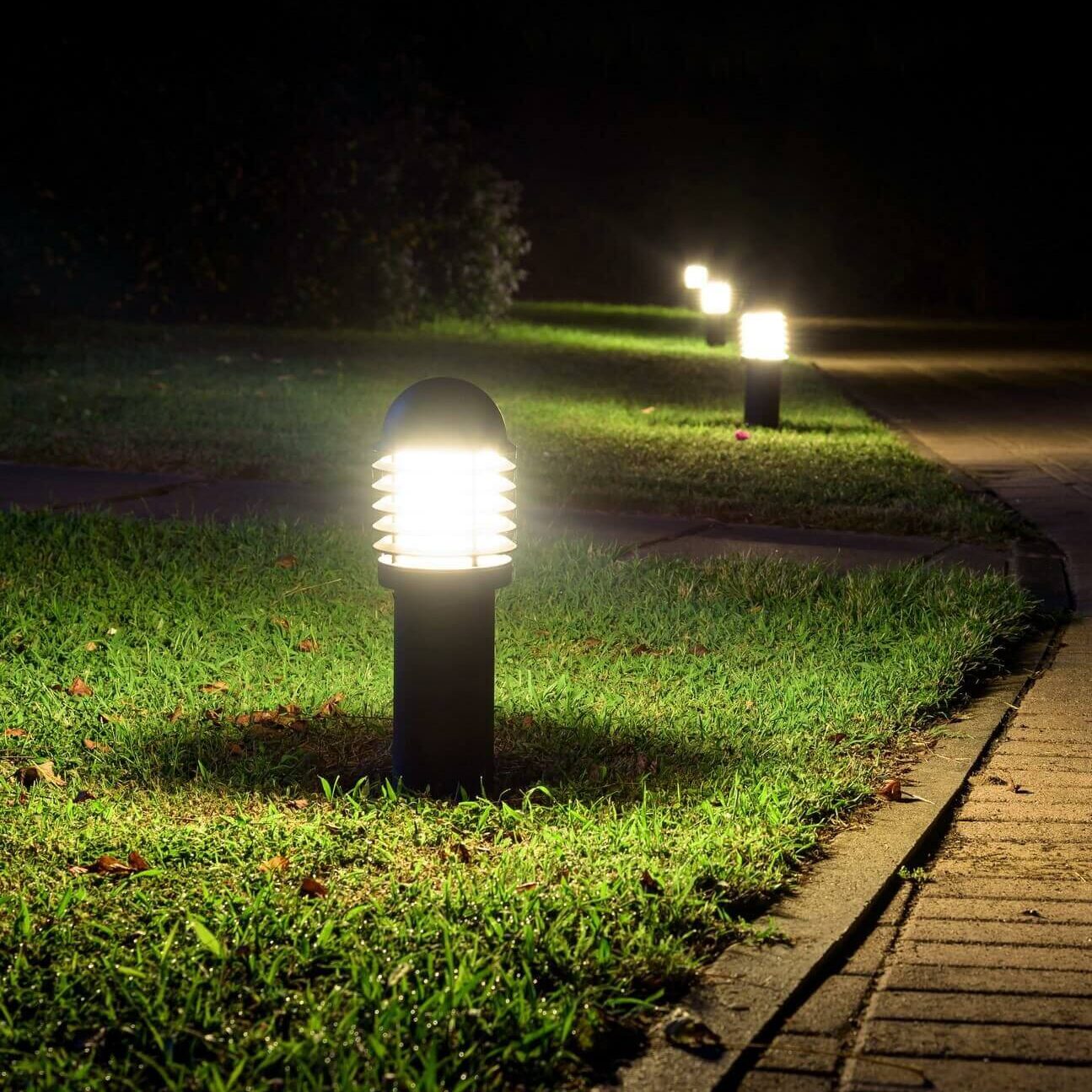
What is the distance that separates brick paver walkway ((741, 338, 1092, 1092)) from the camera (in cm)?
306

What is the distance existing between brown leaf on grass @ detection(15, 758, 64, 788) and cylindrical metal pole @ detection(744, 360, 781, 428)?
10.3 metres

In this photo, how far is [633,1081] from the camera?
9.68 ft

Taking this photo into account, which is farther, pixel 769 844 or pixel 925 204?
pixel 925 204

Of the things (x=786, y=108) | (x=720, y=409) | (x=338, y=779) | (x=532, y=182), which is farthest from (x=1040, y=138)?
(x=338, y=779)

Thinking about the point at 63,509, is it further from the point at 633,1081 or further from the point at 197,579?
the point at 633,1081

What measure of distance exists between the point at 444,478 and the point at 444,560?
0.21 meters

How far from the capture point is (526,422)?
1427 cm

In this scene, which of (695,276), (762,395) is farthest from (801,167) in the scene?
(762,395)

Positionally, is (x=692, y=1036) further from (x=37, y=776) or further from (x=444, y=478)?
(x=37, y=776)

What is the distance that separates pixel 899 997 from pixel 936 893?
63cm

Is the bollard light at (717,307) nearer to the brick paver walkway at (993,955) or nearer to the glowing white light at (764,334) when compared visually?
the glowing white light at (764,334)

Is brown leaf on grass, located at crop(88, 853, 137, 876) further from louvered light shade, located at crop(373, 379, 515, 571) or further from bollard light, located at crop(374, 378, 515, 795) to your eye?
louvered light shade, located at crop(373, 379, 515, 571)

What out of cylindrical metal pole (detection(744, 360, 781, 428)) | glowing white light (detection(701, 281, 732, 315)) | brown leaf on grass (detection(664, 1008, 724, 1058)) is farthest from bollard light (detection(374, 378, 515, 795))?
glowing white light (detection(701, 281, 732, 315))

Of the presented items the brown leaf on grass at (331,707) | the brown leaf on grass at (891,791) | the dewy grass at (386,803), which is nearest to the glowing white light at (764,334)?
the dewy grass at (386,803)
